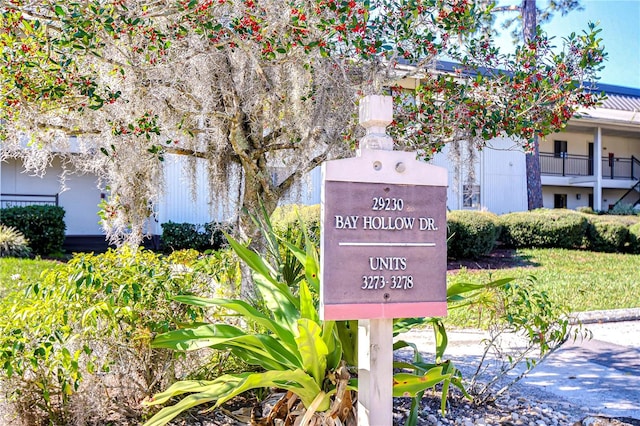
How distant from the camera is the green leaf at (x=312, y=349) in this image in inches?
126

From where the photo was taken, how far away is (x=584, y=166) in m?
26.3

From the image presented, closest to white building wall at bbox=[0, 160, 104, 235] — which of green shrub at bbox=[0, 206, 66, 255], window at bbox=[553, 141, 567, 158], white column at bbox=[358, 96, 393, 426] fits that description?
green shrub at bbox=[0, 206, 66, 255]

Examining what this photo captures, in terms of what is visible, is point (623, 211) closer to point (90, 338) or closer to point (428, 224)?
point (428, 224)

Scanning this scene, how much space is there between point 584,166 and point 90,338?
2658cm

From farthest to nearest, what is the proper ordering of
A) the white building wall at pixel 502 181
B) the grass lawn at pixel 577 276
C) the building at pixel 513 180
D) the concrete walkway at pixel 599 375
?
the white building wall at pixel 502 181, the building at pixel 513 180, the grass lawn at pixel 577 276, the concrete walkway at pixel 599 375

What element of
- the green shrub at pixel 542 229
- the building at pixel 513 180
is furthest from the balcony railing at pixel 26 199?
the green shrub at pixel 542 229

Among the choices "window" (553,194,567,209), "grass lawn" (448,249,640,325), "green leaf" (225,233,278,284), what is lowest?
"grass lawn" (448,249,640,325)

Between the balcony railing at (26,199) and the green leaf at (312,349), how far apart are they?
53.0 feet

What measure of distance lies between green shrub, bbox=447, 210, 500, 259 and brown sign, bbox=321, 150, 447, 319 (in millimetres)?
11543

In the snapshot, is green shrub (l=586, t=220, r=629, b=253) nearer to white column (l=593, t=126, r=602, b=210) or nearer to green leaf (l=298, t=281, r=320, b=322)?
white column (l=593, t=126, r=602, b=210)

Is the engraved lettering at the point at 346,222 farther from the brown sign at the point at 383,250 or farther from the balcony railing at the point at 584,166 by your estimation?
the balcony railing at the point at 584,166

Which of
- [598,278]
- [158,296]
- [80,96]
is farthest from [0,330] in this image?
[598,278]

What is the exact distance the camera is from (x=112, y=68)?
200 inches

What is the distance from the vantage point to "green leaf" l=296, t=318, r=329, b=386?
126 inches
